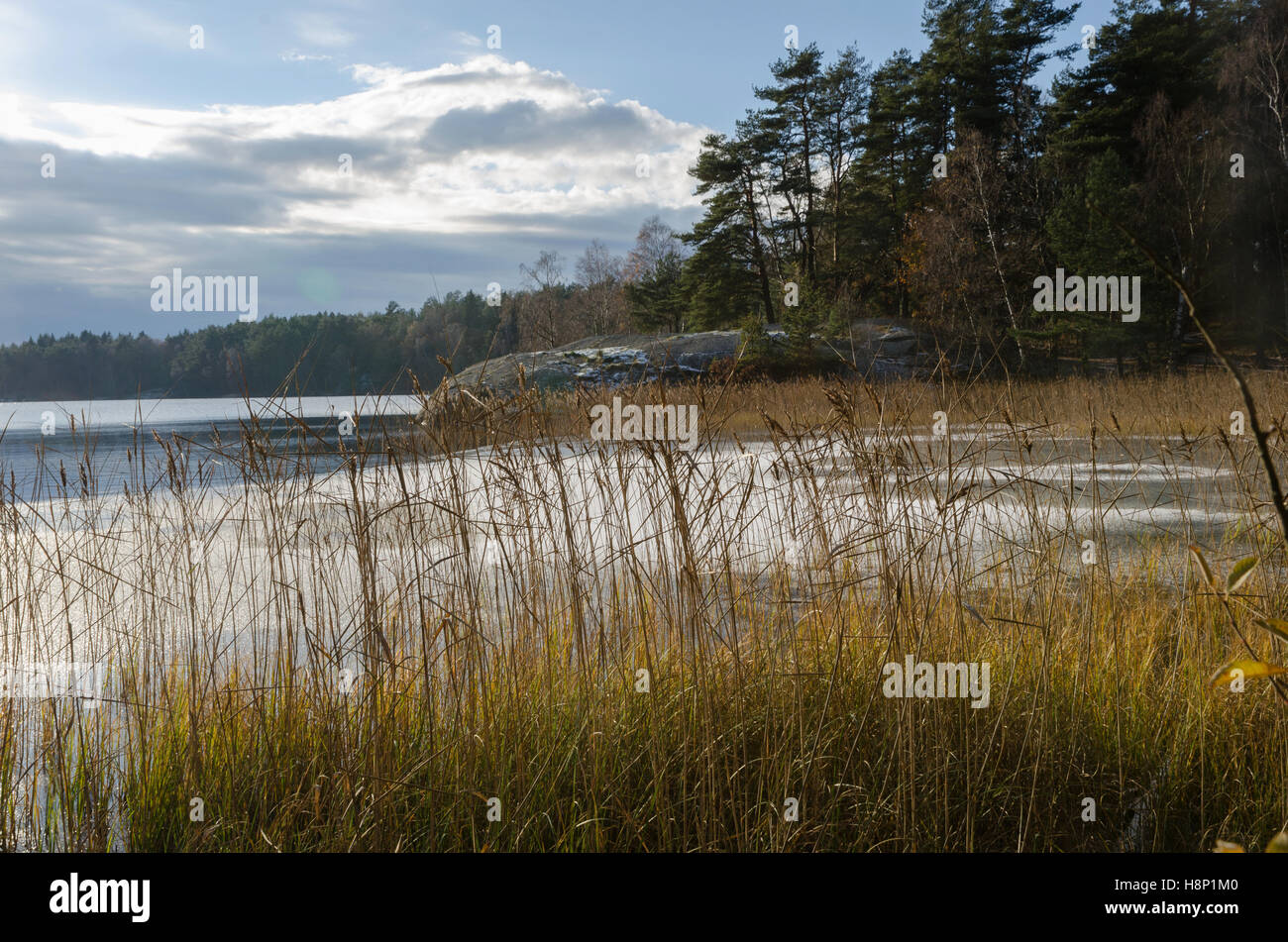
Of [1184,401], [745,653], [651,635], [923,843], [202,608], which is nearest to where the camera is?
[923,843]

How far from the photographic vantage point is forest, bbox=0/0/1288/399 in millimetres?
16672

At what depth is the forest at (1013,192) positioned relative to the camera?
16672mm

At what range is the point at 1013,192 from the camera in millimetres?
19281

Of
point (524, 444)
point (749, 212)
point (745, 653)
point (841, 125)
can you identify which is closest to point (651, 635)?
point (745, 653)

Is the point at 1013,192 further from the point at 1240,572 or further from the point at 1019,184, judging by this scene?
the point at 1240,572

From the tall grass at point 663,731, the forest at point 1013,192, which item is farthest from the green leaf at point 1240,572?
the forest at point 1013,192

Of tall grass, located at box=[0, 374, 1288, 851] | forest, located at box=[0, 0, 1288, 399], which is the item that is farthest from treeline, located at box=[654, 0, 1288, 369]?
tall grass, located at box=[0, 374, 1288, 851]

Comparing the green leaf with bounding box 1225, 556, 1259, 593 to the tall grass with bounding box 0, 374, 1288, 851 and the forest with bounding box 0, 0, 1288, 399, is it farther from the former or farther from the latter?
the forest with bounding box 0, 0, 1288, 399

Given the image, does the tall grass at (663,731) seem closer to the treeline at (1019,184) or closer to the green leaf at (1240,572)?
the green leaf at (1240,572)

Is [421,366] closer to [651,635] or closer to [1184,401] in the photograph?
[651,635]

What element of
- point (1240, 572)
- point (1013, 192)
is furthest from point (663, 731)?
point (1013, 192)

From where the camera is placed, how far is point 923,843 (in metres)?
1.99

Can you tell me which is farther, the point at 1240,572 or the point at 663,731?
the point at 663,731
